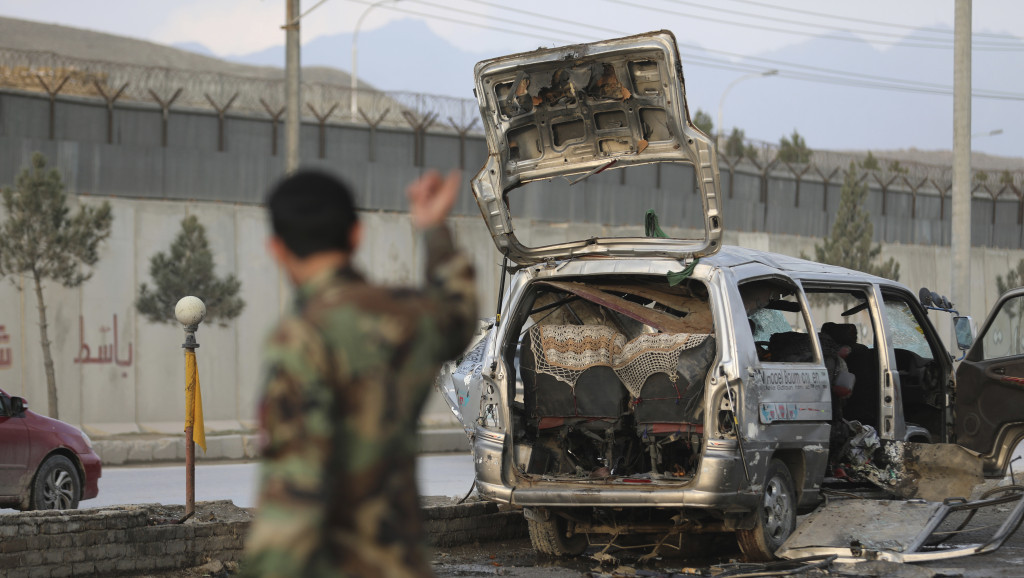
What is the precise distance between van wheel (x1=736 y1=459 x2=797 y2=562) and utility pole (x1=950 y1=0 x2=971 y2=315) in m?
8.55

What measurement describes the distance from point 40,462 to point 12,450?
403mm

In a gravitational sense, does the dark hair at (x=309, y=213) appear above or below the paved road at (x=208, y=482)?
above

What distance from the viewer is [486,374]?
27.3 feet

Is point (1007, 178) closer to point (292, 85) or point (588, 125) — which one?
point (292, 85)

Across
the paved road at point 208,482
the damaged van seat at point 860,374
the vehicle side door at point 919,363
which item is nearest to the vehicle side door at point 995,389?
the vehicle side door at point 919,363

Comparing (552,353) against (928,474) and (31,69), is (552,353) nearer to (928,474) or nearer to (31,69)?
(928,474)

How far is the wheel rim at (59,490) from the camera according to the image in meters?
11.2

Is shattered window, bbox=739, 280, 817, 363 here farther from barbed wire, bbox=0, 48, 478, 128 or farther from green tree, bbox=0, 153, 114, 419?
barbed wire, bbox=0, 48, 478, 128

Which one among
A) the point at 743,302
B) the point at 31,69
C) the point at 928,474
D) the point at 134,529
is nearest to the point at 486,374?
the point at 743,302

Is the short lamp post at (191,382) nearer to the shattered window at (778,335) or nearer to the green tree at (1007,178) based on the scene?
the shattered window at (778,335)

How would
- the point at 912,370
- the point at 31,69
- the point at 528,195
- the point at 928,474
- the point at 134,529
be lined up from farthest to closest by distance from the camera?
the point at 528,195
the point at 31,69
the point at 912,370
the point at 928,474
the point at 134,529

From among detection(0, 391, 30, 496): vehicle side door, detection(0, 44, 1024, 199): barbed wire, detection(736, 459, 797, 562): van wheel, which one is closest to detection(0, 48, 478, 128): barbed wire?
detection(0, 44, 1024, 199): barbed wire

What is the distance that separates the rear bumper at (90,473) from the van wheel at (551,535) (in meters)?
5.00

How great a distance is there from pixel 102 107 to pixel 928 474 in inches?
822
